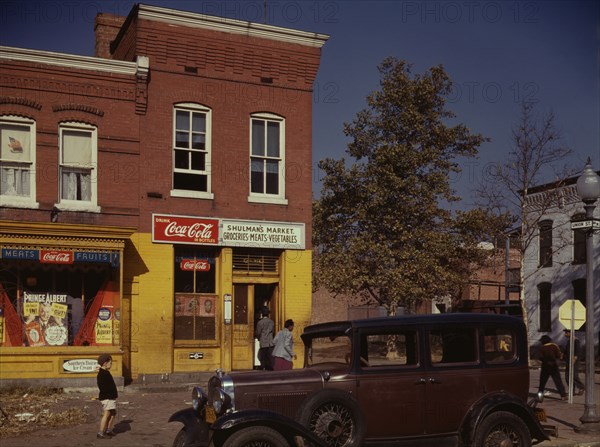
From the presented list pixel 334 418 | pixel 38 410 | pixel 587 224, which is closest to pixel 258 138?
pixel 38 410

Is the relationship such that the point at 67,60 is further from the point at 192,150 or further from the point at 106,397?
the point at 106,397

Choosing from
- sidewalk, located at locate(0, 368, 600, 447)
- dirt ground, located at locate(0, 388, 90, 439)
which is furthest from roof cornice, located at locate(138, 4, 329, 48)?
dirt ground, located at locate(0, 388, 90, 439)

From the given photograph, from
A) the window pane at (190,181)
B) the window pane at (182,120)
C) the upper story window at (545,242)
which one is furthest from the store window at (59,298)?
the upper story window at (545,242)

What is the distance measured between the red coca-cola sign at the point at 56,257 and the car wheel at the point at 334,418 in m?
11.1

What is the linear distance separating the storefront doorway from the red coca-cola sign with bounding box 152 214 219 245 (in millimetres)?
1657

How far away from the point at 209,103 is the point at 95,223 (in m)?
4.53

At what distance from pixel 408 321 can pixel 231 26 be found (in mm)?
14032

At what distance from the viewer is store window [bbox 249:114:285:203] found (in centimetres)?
2188

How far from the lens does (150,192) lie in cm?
2036

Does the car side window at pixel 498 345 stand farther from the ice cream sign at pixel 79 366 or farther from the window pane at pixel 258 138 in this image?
the window pane at pixel 258 138

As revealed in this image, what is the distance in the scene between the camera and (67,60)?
19.7 m

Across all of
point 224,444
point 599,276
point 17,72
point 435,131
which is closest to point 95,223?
point 17,72

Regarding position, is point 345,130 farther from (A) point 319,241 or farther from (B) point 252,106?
(B) point 252,106

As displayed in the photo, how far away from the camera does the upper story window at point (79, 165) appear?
777 inches
